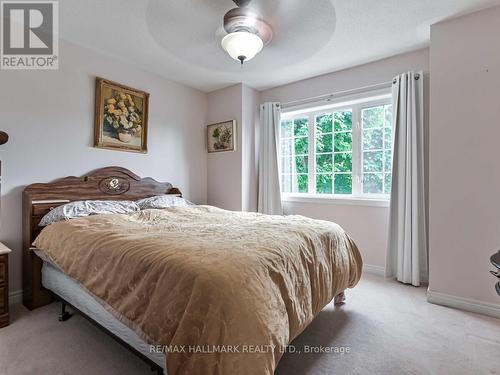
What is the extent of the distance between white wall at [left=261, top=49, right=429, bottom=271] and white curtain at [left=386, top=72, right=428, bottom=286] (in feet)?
0.75

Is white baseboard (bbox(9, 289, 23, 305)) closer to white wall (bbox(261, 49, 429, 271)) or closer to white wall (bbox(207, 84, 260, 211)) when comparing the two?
white wall (bbox(207, 84, 260, 211))

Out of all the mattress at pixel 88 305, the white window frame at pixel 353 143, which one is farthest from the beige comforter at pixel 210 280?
the white window frame at pixel 353 143

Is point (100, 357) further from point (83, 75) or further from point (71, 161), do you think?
point (83, 75)

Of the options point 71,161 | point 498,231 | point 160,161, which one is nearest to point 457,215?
point 498,231

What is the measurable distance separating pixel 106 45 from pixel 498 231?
4.03m

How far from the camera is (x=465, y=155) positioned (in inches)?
88.4

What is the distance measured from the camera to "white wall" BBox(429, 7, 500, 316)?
2.15 metres

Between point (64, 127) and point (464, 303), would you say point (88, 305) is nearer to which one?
point (64, 127)

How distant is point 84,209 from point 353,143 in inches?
121

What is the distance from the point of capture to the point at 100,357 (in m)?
1.62

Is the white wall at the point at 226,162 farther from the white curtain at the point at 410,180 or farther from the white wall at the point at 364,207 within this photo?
the white curtain at the point at 410,180

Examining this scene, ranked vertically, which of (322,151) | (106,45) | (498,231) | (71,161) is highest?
(106,45)

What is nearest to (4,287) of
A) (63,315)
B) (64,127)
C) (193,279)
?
(63,315)

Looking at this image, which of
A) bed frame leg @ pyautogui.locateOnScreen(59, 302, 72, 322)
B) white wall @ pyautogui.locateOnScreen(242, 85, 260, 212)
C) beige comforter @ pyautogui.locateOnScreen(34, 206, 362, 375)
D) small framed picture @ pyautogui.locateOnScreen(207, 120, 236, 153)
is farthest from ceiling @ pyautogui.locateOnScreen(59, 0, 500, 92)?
bed frame leg @ pyautogui.locateOnScreen(59, 302, 72, 322)
